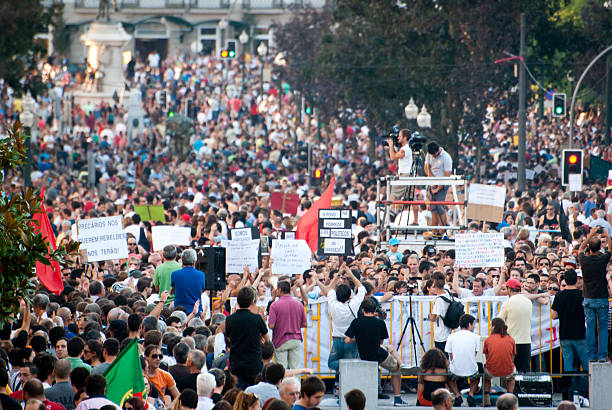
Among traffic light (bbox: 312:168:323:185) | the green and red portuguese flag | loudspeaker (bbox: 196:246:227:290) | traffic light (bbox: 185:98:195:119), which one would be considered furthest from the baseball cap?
traffic light (bbox: 185:98:195:119)

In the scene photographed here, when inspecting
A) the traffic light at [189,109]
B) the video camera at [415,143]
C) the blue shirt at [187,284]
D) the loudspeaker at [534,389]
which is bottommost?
the loudspeaker at [534,389]

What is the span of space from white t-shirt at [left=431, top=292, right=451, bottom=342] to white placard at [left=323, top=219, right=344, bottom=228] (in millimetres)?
3261

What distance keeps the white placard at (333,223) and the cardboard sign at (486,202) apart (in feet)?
15.3

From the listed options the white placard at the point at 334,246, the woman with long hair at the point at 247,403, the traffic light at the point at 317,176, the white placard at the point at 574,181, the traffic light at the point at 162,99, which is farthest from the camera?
the traffic light at the point at 162,99

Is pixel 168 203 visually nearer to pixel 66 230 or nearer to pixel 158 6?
pixel 66 230

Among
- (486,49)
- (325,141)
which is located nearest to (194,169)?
(486,49)

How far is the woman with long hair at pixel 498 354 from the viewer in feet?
43.2

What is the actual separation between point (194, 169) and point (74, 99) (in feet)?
67.0

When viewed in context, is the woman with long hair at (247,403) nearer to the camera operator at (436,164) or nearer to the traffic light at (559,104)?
the camera operator at (436,164)

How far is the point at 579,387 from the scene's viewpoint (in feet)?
46.8

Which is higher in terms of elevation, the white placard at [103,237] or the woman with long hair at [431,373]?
the white placard at [103,237]

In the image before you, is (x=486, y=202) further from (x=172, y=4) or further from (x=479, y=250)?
(x=172, y=4)

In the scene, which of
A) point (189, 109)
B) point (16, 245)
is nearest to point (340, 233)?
point (16, 245)

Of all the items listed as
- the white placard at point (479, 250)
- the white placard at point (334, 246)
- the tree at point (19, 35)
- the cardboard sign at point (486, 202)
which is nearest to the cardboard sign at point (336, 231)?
A: the white placard at point (334, 246)
